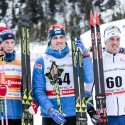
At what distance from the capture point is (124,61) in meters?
4.77

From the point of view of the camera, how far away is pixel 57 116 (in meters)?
4.43

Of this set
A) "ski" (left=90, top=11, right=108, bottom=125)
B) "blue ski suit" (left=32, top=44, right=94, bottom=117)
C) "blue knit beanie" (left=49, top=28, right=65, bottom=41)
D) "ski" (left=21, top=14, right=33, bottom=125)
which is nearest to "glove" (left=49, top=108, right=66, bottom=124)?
"blue ski suit" (left=32, top=44, right=94, bottom=117)

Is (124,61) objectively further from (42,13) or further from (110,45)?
(42,13)

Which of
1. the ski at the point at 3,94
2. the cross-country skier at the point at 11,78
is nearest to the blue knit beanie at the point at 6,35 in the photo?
the cross-country skier at the point at 11,78

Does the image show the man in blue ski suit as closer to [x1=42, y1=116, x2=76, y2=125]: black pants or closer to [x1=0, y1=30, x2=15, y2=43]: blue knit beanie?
[x1=42, y1=116, x2=76, y2=125]: black pants

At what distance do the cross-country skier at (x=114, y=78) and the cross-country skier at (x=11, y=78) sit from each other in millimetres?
976

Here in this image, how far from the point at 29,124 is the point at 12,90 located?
1.52 feet

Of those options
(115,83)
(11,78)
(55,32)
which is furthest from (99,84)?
(11,78)

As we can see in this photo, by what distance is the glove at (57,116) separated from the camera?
4.43 meters

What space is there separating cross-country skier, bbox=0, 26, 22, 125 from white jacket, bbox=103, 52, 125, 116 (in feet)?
3.20

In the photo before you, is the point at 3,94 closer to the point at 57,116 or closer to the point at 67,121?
the point at 57,116

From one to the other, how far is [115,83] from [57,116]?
2.45 ft

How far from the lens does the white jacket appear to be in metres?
4.65

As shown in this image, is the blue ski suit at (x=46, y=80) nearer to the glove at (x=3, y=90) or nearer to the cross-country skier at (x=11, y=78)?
the cross-country skier at (x=11, y=78)
